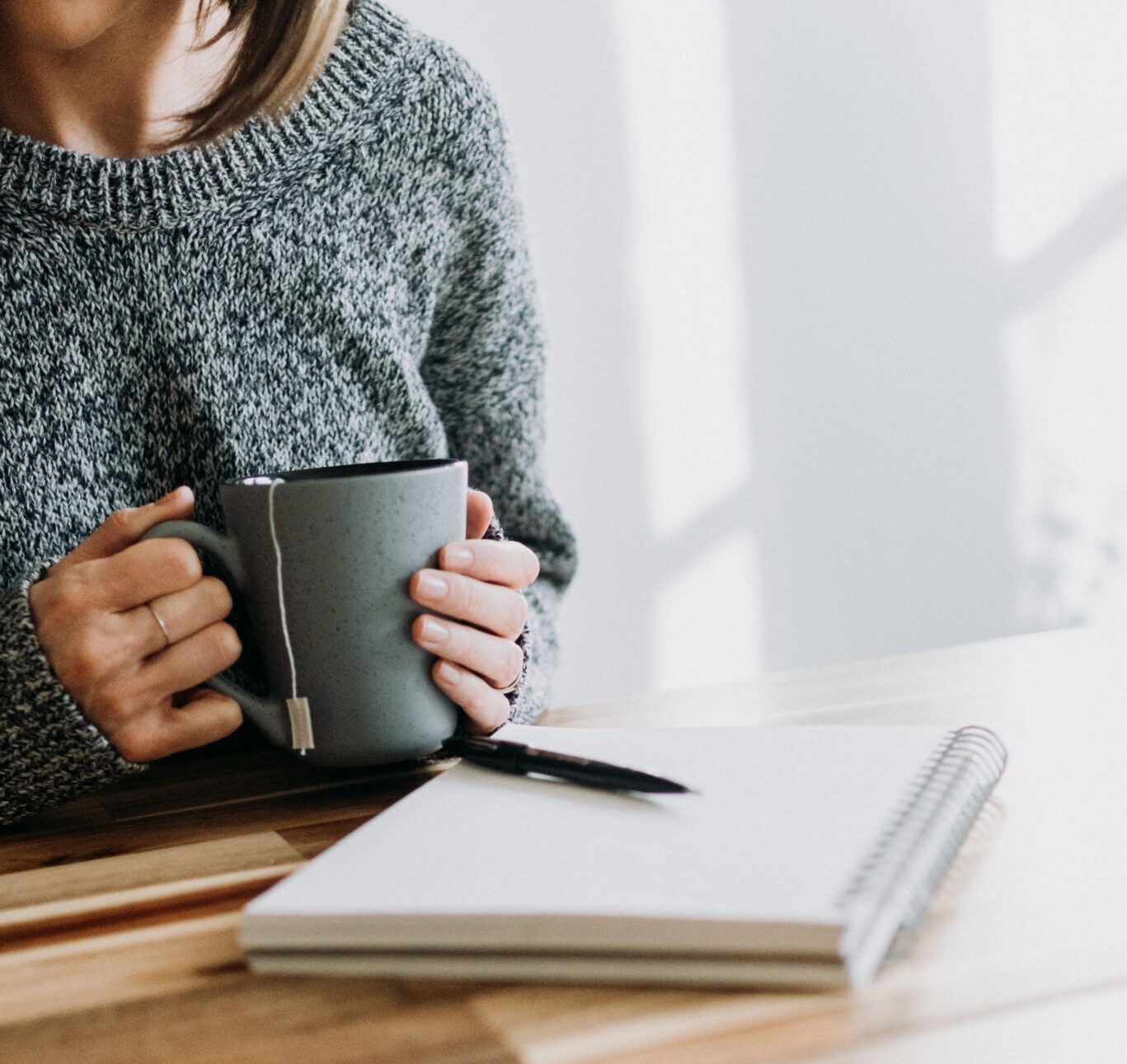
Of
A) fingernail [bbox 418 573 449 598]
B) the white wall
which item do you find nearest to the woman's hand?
fingernail [bbox 418 573 449 598]

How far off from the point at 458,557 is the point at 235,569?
3.8 inches

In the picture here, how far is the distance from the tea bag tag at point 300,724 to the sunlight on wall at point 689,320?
1217 mm

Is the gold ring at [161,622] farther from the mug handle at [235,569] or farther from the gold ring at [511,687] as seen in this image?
the gold ring at [511,687]

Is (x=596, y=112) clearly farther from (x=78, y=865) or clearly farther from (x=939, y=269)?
(x=78, y=865)

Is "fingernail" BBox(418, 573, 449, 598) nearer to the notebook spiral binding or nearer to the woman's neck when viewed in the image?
the notebook spiral binding

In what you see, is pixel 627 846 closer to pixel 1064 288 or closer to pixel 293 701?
pixel 293 701

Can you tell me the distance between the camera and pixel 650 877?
1.22 feet

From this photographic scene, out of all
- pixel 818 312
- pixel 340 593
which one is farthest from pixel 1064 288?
pixel 340 593

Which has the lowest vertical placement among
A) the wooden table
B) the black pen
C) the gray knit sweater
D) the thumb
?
the wooden table

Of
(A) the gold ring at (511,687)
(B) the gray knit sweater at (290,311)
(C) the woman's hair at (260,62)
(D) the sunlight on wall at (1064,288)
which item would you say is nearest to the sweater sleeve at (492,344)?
(B) the gray knit sweater at (290,311)

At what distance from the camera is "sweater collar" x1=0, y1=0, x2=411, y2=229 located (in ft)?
2.46

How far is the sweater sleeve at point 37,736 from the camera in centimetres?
55

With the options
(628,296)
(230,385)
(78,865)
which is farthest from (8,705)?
(628,296)

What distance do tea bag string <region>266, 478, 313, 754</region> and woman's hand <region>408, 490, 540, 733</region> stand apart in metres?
0.05
